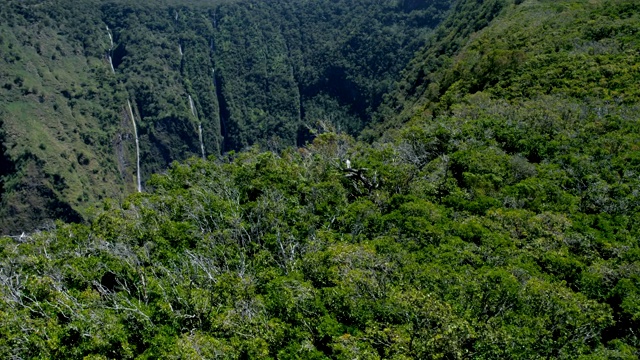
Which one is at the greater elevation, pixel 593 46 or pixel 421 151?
pixel 593 46

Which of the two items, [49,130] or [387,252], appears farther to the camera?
[49,130]

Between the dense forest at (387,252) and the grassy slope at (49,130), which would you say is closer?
the dense forest at (387,252)

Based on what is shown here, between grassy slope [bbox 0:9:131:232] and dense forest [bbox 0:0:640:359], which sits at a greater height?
dense forest [bbox 0:0:640:359]

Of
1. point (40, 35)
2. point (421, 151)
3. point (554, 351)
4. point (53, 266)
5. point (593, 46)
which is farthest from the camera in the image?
point (40, 35)

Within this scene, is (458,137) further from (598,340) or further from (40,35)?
(40,35)

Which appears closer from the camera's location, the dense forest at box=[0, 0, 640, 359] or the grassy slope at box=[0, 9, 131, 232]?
the dense forest at box=[0, 0, 640, 359]

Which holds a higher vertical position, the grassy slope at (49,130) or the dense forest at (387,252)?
the dense forest at (387,252)

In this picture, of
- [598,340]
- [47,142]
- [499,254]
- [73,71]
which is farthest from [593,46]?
[73,71]

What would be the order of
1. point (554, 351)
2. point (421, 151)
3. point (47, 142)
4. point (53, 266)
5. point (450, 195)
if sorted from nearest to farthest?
point (554, 351) → point (53, 266) → point (450, 195) → point (421, 151) → point (47, 142)

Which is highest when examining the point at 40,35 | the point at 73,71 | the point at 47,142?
the point at 40,35

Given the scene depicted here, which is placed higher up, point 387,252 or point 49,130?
point 387,252

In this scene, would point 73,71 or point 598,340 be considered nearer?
point 598,340
